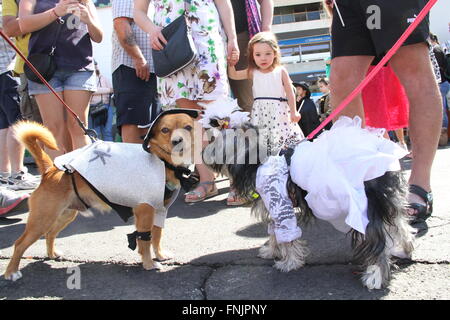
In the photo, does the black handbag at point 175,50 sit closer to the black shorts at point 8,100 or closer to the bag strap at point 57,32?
the bag strap at point 57,32

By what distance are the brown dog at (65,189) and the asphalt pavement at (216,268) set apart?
0.64 ft

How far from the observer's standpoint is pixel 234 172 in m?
→ 2.60

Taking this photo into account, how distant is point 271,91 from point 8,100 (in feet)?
11.2

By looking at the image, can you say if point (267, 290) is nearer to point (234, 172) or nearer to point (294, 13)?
point (234, 172)

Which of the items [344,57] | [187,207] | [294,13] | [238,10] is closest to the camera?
[344,57]

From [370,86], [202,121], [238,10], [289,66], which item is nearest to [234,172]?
[202,121]

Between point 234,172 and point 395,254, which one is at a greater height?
point 234,172

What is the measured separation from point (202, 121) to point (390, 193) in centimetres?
121

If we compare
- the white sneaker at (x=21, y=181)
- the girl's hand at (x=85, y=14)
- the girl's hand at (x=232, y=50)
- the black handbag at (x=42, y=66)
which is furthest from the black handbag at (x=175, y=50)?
the white sneaker at (x=21, y=181)

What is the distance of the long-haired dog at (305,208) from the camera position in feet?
6.85

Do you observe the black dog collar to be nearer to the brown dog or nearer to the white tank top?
the brown dog

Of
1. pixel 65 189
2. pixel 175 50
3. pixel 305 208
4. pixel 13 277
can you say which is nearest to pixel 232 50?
pixel 175 50

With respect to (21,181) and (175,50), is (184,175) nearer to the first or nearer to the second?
(175,50)

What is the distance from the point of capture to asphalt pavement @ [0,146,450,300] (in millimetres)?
2076
